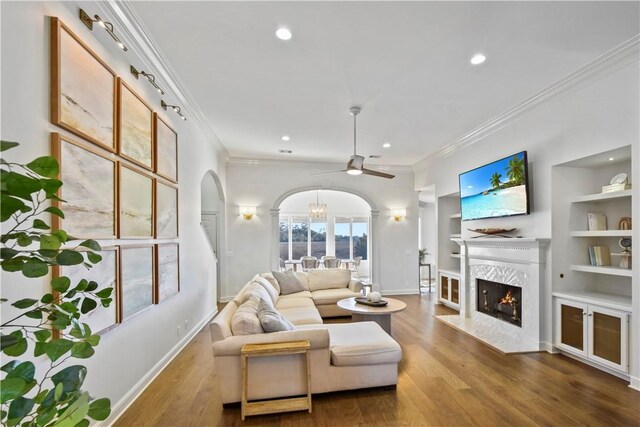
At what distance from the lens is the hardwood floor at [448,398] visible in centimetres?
240

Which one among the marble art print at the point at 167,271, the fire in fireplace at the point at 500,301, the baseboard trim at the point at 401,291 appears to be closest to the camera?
the marble art print at the point at 167,271

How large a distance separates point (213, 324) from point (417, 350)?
2.64 metres

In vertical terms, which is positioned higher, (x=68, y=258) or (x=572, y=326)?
(x=68, y=258)

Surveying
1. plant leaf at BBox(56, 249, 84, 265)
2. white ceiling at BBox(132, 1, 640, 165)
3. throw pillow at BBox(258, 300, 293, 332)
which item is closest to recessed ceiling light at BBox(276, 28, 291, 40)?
white ceiling at BBox(132, 1, 640, 165)

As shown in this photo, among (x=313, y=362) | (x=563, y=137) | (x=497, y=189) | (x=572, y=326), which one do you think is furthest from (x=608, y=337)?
(x=313, y=362)

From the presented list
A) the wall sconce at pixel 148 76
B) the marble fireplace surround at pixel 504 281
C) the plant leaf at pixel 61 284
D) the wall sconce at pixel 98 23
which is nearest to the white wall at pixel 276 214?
the marble fireplace surround at pixel 504 281

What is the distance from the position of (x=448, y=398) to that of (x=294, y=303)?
253 cm

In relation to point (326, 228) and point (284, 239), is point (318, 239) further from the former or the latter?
point (284, 239)

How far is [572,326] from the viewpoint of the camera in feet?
11.5

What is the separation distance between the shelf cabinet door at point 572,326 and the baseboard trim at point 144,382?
4685 millimetres

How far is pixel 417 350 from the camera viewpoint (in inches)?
150

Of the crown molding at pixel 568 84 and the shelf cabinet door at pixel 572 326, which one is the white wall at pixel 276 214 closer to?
the crown molding at pixel 568 84

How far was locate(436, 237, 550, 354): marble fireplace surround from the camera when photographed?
3.83 metres

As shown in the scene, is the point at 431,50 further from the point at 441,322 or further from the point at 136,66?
the point at 441,322
